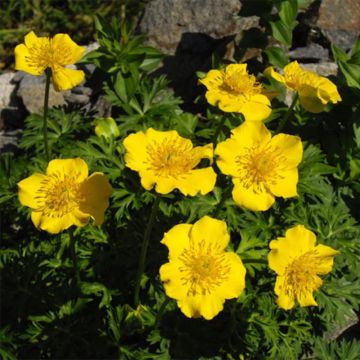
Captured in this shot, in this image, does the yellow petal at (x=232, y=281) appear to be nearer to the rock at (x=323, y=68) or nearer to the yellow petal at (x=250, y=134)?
the yellow petal at (x=250, y=134)

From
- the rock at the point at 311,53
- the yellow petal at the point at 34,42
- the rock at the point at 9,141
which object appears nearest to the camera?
the yellow petal at the point at 34,42

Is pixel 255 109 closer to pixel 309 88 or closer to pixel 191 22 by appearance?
pixel 309 88

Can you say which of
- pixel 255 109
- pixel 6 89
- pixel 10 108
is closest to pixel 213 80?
pixel 255 109

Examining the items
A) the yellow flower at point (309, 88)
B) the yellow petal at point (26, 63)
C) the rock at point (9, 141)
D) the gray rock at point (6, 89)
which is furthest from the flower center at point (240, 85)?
the gray rock at point (6, 89)

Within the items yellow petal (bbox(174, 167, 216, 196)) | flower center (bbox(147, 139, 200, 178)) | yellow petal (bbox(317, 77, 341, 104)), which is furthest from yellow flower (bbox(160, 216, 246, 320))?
yellow petal (bbox(317, 77, 341, 104))

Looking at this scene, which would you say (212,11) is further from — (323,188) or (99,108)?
(323,188)

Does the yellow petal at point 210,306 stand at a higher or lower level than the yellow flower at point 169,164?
lower

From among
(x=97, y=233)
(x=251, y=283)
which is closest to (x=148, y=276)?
(x=97, y=233)
